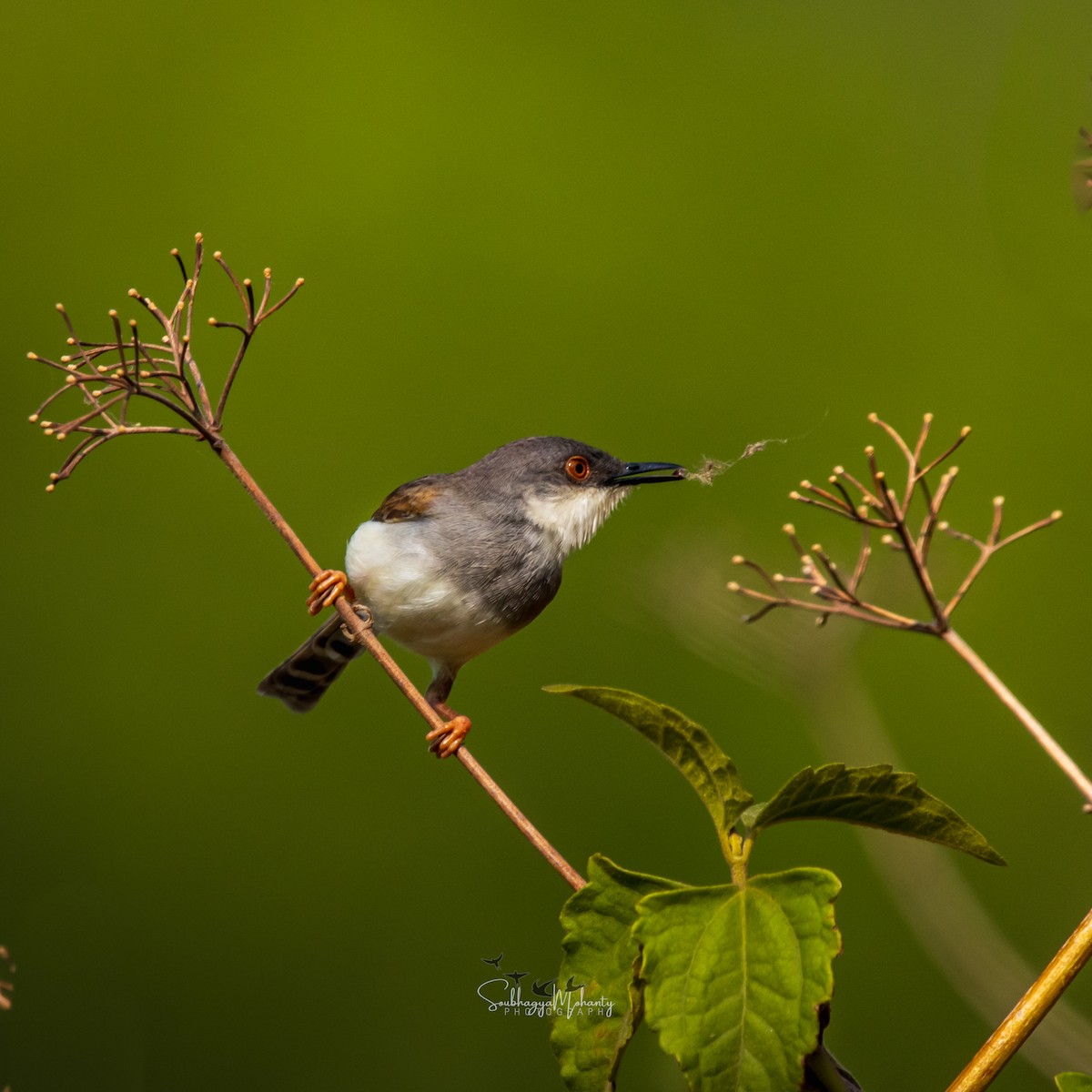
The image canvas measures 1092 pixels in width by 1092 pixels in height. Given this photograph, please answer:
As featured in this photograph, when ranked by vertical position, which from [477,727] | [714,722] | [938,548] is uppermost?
[938,548]

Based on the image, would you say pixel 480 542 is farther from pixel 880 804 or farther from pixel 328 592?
pixel 880 804

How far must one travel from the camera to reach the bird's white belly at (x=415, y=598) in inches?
129

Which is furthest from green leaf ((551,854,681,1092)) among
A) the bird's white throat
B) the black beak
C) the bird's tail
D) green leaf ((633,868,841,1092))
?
the bird's tail

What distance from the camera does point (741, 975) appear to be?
1156 millimetres

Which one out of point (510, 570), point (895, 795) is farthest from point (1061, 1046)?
point (510, 570)

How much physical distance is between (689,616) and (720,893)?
4.47 feet

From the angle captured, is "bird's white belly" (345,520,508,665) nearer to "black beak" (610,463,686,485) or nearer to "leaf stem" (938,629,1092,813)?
"black beak" (610,463,686,485)

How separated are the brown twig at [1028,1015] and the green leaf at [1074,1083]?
0.25ft

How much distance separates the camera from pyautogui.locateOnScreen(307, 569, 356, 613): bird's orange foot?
87.5 inches

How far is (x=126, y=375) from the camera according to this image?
1695mm

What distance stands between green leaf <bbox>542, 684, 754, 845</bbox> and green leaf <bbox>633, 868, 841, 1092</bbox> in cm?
8

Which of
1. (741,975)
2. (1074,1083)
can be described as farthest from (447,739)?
(1074,1083)

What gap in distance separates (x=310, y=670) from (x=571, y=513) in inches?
45.5

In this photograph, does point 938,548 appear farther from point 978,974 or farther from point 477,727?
point 477,727
